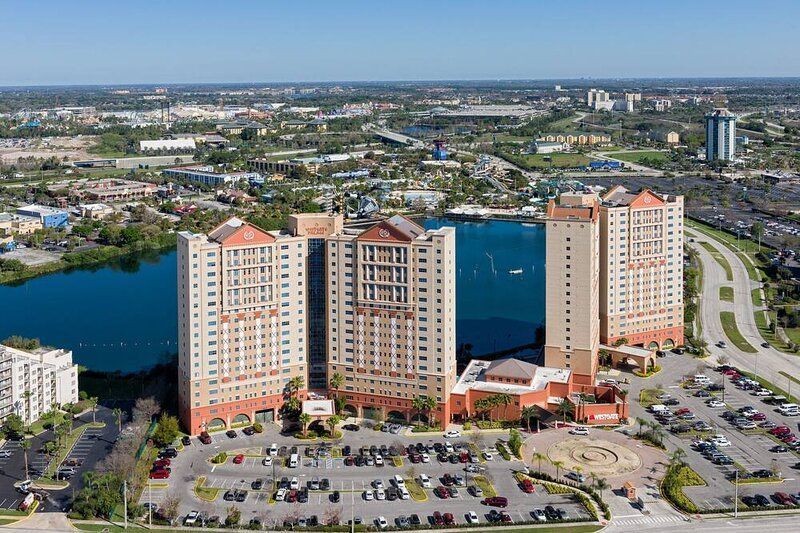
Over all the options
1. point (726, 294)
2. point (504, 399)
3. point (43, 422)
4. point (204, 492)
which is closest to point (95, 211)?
point (43, 422)

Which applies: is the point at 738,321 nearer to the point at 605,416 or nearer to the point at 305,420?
the point at 605,416

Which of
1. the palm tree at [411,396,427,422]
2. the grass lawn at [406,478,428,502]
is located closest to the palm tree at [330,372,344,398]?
the palm tree at [411,396,427,422]

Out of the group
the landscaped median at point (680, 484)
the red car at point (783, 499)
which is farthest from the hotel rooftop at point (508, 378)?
the red car at point (783, 499)

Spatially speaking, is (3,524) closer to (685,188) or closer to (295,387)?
(295,387)

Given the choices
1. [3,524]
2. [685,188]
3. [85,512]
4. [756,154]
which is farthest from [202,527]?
[756,154]

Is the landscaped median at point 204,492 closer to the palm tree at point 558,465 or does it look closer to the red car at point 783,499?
the palm tree at point 558,465
